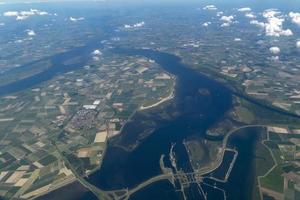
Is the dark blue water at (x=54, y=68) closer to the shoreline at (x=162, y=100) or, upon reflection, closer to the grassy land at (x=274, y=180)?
the shoreline at (x=162, y=100)

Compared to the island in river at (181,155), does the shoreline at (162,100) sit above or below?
below

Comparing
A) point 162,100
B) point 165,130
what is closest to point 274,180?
point 165,130

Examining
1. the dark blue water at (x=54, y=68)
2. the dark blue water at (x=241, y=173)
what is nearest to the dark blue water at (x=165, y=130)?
the dark blue water at (x=241, y=173)

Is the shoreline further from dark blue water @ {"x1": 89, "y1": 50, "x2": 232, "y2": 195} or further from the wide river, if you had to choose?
dark blue water @ {"x1": 89, "y1": 50, "x2": 232, "y2": 195}

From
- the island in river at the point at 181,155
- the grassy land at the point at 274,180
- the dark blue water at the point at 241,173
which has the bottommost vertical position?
the island in river at the point at 181,155

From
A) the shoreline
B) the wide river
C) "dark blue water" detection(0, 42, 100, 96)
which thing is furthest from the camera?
"dark blue water" detection(0, 42, 100, 96)

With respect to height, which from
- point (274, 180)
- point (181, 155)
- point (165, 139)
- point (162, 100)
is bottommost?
point (162, 100)

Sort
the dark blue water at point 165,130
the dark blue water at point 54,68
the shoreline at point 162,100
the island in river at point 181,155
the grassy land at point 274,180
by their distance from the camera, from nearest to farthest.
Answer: the grassy land at point 274,180
the island in river at point 181,155
the dark blue water at point 165,130
the shoreline at point 162,100
the dark blue water at point 54,68

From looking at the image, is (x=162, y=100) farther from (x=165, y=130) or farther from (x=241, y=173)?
(x=241, y=173)

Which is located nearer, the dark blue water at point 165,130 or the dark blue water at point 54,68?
the dark blue water at point 165,130

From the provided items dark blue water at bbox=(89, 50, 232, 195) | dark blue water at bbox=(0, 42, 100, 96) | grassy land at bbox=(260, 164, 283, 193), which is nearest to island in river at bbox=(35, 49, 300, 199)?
dark blue water at bbox=(89, 50, 232, 195)

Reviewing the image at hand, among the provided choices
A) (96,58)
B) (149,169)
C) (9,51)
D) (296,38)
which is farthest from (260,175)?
(9,51)

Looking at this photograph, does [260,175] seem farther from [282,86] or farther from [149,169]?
[282,86]
